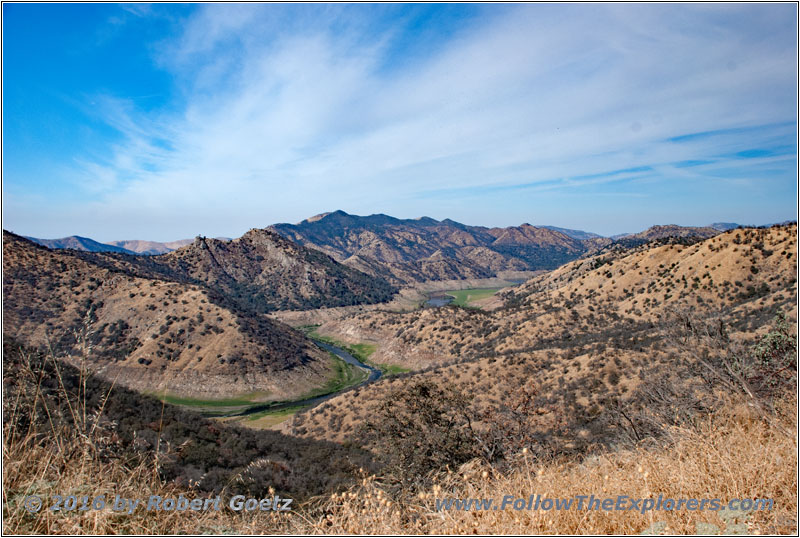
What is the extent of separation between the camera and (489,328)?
61531mm

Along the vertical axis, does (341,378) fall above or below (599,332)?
below

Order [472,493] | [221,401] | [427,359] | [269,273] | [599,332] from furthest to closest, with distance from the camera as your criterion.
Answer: [269,273] < [427,359] < [221,401] < [599,332] < [472,493]

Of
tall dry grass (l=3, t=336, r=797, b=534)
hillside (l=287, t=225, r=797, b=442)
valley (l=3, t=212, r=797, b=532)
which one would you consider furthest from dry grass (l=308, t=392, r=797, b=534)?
hillside (l=287, t=225, r=797, b=442)

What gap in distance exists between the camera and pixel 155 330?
5909 cm

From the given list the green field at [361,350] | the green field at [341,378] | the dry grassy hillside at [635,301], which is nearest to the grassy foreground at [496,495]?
the dry grassy hillside at [635,301]

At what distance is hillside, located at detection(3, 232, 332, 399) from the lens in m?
54.4

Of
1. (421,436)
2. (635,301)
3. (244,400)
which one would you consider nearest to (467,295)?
(635,301)

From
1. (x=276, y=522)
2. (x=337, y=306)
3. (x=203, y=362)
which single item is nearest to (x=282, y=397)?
(x=203, y=362)

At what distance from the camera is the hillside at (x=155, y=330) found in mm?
54375

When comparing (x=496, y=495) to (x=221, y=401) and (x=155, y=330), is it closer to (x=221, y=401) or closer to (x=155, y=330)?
(x=221, y=401)

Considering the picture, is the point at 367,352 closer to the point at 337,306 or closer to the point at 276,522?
the point at 337,306

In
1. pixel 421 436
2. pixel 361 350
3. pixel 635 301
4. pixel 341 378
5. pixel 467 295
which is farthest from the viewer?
pixel 467 295

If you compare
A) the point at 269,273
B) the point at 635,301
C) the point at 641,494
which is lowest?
the point at 635,301

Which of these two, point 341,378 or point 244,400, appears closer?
point 244,400
